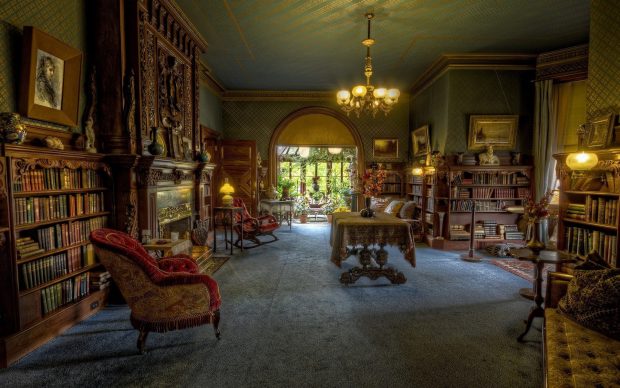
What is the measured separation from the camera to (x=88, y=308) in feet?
11.2

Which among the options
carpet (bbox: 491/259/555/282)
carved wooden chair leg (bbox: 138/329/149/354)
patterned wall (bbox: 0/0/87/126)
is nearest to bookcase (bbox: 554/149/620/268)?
carpet (bbox: 491/259/555/282)

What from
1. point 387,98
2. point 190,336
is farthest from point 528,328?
point 387,98

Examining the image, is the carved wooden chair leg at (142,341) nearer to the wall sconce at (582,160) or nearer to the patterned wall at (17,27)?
the patterned wall at (17,27)

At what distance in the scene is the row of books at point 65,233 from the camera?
3.02 m

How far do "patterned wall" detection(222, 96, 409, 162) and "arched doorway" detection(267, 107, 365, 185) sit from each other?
0.50 feet

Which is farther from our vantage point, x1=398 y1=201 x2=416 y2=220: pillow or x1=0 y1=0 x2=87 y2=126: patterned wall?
x1=398 y1=201 x2=416 y2=220: pillow

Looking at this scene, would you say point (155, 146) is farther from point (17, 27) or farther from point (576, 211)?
point (576, 211)

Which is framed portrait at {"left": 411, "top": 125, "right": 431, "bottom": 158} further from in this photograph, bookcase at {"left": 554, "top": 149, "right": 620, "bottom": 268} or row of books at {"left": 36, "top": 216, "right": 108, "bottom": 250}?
row of books at {"left": 36, "top": 216, "right": 108, "bottom": 250}

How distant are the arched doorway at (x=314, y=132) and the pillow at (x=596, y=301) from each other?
693cm

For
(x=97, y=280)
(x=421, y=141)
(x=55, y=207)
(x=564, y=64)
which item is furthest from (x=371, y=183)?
(x=564, y=64)

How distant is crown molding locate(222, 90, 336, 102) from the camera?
357 inches

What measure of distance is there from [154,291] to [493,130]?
21.6 ft

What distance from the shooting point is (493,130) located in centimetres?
639

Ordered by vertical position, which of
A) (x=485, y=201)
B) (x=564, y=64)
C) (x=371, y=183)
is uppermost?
(x=564, y=64)
